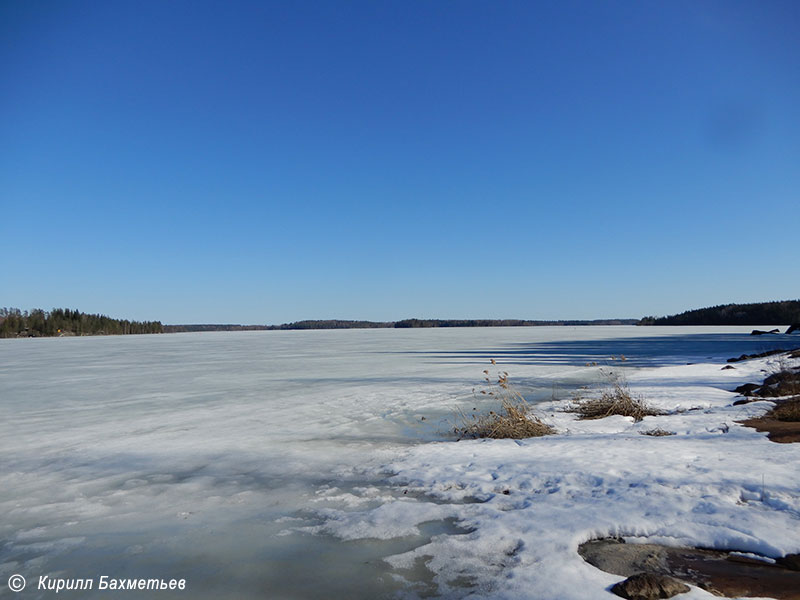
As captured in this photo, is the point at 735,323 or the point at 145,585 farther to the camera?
the point at 735,323


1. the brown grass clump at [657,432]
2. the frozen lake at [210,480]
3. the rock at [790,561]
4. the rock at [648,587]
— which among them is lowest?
Result: the frozen lake at [210,480]

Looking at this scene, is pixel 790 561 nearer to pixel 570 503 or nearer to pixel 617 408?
pixel 570 503

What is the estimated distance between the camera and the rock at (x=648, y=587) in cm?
234

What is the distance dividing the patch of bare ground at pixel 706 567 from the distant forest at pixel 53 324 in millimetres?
82023

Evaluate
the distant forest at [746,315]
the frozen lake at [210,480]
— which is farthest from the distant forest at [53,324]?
the distant forest at [746,315]

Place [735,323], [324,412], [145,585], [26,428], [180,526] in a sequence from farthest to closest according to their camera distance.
Answer: [735,323] < [324,412] < [26,428] < [180,526] < [145,585]

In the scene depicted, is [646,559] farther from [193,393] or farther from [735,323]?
[735,323]

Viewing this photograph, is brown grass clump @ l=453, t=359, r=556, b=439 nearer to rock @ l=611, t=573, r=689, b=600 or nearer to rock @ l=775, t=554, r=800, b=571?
rock @ l=775, t=554, r=800, b=571

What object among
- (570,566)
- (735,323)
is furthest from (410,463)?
(735,323)

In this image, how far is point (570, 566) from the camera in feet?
8.92

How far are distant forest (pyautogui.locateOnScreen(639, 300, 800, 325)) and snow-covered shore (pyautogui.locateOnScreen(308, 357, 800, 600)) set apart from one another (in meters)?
77.5

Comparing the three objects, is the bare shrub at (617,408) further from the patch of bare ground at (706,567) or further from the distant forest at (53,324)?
the distant forest at (53,324)

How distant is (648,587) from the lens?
93.1 inches

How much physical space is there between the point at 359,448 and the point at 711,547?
3749 millimetres
